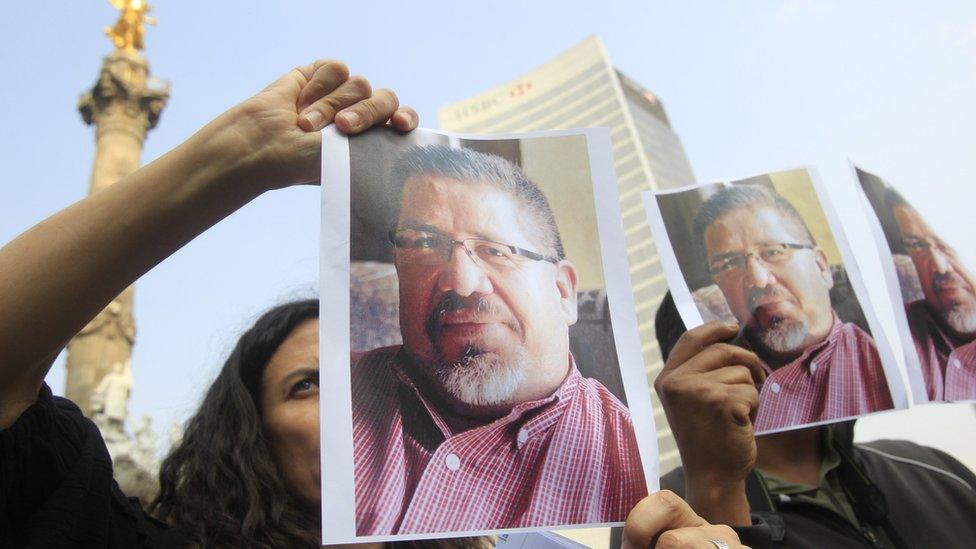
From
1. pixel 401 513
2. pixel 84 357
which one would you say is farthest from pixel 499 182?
pixel 84 357

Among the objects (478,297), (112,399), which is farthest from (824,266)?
(112,399)

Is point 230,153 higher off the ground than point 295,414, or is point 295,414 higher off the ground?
point 230,153

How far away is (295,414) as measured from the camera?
156cm

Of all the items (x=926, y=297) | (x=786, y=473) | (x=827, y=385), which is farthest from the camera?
(x=786, y=473)

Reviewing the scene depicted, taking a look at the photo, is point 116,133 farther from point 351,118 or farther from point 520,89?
point 520,89

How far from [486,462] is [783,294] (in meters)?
0.89

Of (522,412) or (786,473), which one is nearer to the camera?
(522,412)

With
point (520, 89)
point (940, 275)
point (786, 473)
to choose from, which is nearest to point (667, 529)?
point (786, 473)

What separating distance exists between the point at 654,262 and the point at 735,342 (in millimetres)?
43669

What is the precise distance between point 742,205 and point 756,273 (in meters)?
0.16

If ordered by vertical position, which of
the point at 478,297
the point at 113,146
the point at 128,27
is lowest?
the point at 478,297

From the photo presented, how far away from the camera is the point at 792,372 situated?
1.51 m

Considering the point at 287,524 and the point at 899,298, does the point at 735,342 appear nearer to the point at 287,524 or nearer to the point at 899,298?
the point at 899,298

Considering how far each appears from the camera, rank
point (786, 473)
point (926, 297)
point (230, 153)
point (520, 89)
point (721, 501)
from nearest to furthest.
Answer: point (230, 153) → point (721, 501) → point (926, 297) → point (786, 473) → point (520, 89)
